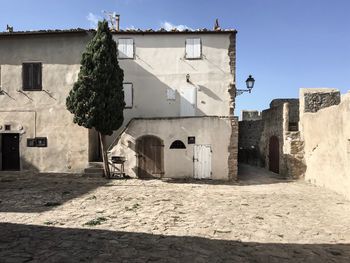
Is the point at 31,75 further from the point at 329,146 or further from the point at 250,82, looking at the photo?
the point at 329,146

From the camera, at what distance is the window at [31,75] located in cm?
1706

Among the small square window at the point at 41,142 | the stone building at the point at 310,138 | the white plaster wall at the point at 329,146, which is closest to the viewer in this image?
the white plaster wall at the point at 329,146

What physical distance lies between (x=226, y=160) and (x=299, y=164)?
3925mm

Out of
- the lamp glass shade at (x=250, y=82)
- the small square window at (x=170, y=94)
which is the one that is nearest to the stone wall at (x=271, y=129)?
the lamp glass shade at (x=250, y=82)

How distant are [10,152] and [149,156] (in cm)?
815

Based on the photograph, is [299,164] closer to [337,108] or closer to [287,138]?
[287,138]

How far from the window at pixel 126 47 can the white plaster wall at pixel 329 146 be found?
33.9ft

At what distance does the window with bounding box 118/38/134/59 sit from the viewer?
18.0 meters

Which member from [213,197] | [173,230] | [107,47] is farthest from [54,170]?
[173,230]

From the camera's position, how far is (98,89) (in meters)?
14.9

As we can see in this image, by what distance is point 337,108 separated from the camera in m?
12.4

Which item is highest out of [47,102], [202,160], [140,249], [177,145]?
[47,102]

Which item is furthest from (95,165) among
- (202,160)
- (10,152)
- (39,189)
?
(202,160)

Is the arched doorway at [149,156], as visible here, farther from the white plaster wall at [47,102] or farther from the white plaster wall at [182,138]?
the white plaster wall at [47,102]
